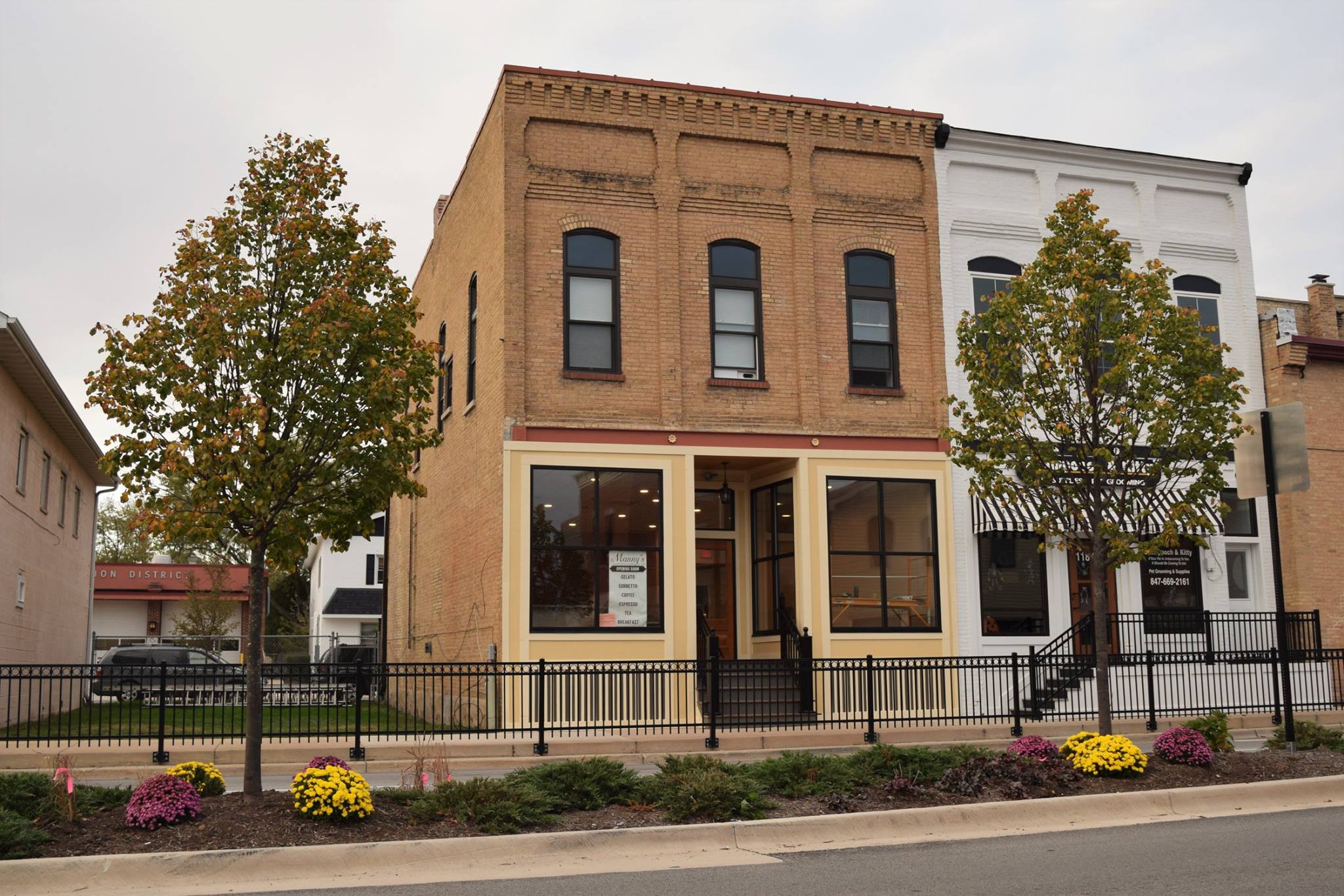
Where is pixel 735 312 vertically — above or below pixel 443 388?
above

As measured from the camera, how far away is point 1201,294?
2483cm

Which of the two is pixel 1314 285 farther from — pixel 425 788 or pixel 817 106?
pixel 425 788

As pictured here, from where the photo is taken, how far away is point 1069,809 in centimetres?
1125

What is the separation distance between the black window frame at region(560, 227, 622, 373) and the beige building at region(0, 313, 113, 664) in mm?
8194

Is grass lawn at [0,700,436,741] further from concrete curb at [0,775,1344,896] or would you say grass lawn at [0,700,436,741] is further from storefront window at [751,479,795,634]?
concrete curb at [0,775,1344,896]

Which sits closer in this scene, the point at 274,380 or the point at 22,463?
the point at 274,380

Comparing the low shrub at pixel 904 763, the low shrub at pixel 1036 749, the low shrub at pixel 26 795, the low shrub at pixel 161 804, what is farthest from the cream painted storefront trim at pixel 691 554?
the low shrub at pixel 161 804

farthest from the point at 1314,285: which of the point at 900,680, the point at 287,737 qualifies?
the point at 287,737

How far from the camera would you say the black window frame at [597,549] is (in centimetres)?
2011

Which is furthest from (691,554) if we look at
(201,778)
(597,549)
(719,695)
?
(201,778)

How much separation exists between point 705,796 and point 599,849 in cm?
121

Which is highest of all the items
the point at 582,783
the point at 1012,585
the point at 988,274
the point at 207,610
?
the point at 988,274

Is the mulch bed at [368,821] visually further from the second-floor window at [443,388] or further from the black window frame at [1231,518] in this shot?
the second-floor window at [443,388]

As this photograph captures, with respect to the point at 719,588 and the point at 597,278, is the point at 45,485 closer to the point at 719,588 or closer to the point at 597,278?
the point at 597,278
